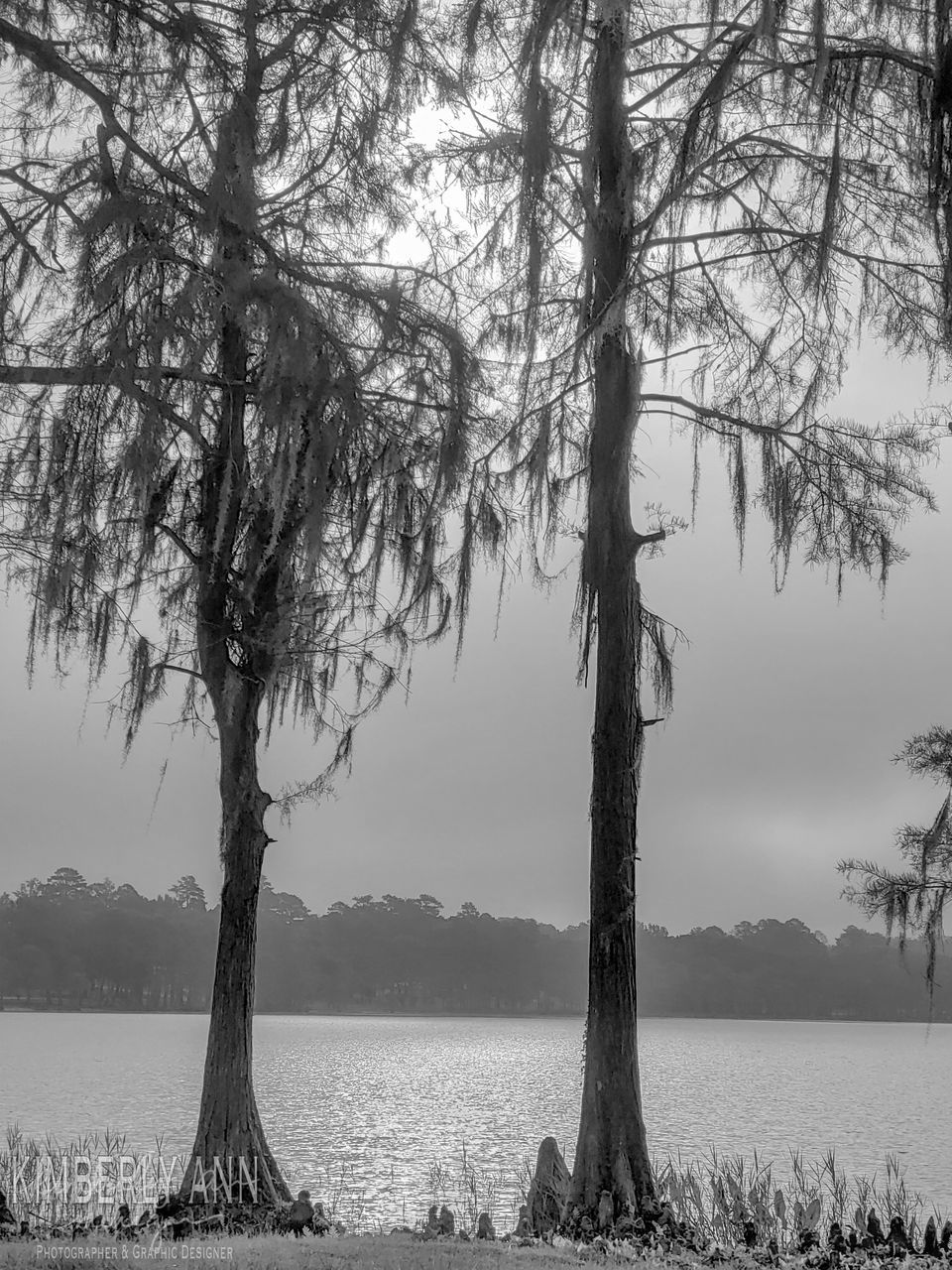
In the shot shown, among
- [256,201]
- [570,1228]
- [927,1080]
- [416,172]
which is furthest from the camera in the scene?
[927,1080]

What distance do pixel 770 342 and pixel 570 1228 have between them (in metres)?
7.32

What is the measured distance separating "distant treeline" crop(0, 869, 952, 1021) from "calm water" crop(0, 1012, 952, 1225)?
1846cm

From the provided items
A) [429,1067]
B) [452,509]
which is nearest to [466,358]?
[452,509]

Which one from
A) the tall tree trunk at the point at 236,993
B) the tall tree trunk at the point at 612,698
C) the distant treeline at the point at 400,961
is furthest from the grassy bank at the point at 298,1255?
the distant treeline at the point at 400,961

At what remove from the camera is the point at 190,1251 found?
5.92 metres

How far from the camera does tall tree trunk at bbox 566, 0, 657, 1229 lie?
7.50m

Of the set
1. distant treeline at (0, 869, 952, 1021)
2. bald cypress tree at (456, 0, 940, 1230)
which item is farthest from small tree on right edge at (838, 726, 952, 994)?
distant treeline at (0, 869, 952, 1021)

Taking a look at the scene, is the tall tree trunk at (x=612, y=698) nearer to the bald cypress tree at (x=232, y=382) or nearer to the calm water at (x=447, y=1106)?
the bald cypress tree at (x=232, y=382)

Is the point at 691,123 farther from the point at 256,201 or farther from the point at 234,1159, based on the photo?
the point at 234,1159

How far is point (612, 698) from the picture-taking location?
838 centimetres

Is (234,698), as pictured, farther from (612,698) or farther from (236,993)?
(612,698)

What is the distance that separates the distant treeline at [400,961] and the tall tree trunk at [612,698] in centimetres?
8710

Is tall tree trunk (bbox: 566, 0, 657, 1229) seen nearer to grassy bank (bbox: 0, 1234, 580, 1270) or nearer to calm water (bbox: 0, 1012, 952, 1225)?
grassy bank (bbox: 0, 1234, 580, 1270)

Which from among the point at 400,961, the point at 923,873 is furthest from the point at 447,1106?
the point at 400,961
